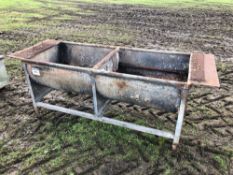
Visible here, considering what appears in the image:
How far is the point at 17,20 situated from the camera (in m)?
9.45

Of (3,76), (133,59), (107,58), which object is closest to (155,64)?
(133,59)

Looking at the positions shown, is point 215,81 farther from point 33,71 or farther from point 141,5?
point 141,5

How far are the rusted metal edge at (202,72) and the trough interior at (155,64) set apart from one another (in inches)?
12.3

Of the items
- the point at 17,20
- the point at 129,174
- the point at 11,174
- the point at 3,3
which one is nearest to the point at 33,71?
the point at 11,174

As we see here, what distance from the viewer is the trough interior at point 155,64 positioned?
12.1 feet

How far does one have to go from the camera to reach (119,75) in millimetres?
2949

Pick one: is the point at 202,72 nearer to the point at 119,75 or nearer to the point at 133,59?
the point at 119,75

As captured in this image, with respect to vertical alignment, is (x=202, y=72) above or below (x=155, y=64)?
above

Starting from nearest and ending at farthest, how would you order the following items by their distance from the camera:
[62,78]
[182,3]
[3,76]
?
[62,78]
[3,76]
[182,3]

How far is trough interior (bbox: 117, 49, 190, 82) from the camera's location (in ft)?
12.1

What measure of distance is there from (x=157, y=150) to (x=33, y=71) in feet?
6.96

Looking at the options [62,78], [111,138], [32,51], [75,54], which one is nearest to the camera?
[62,78]

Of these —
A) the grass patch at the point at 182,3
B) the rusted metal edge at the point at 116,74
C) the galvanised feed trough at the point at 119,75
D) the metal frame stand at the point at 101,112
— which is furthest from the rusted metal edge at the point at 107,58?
the grass patch at the point at 182,3

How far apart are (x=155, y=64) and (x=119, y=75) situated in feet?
3.63
